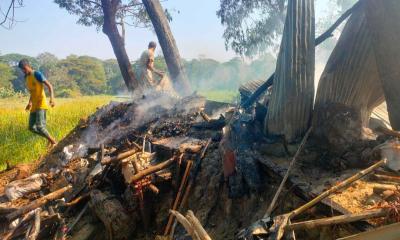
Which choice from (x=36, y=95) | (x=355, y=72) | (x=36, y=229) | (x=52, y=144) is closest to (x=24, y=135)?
(x=52, y=144)

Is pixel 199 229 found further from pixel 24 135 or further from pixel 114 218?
pixel 24 135

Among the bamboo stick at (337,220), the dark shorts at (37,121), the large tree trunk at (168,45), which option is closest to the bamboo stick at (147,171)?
the bamboo stick at (337,220)

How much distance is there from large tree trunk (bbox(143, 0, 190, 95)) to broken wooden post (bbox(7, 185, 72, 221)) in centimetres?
484

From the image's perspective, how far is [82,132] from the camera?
24.9 feet

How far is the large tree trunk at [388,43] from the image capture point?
3.09 m

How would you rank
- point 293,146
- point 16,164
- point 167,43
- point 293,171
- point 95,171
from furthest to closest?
point 167,43 < point 16,164 < point 95,171 < point 293,146 < point 293,171

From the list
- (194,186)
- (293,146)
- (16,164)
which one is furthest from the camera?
(16,164)

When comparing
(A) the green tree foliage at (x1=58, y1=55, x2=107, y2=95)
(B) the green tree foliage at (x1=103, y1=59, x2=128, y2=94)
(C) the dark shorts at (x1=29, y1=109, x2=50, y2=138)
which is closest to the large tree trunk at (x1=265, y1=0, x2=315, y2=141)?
(C) the dark shorts at (x1=29, y1=109, x2=50, y2=138)

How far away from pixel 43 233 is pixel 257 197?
2893mm

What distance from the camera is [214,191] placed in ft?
12.9

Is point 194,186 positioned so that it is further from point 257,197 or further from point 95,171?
point 95,171

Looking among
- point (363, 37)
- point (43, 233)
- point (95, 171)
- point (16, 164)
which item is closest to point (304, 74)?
point (363, 37)

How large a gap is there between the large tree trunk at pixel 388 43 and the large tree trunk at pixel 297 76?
72 centimetres

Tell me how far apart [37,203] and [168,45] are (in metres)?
5.84
